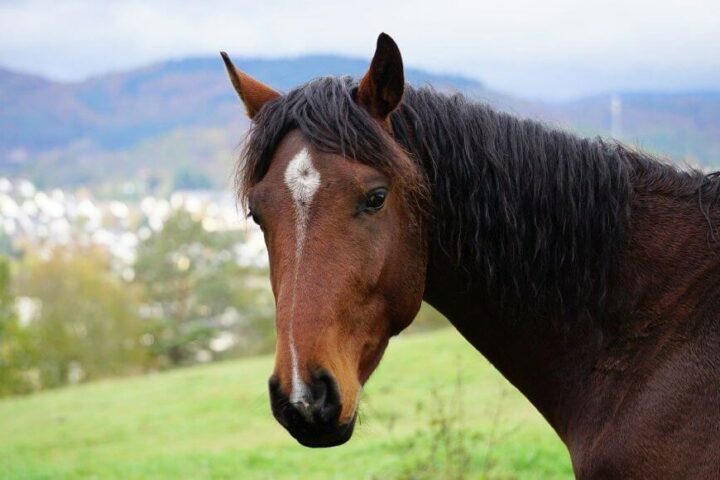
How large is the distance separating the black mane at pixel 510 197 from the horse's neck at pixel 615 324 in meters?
0.08

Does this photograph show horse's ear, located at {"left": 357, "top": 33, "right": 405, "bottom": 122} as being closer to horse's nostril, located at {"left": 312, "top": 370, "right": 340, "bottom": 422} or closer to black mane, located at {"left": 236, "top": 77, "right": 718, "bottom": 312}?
black mane, located at {"left": 236, "top": 77, "right": 718, "bottom": 312}

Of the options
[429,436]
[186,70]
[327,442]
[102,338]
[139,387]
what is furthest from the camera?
[186,70]

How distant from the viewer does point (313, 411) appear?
249cm

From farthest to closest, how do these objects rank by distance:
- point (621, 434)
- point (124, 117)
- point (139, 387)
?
point (124, 117) < point (139, 387) < point (621, 434)

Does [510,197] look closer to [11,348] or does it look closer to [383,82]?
[383,82]

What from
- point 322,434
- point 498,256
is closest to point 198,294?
point 498,256

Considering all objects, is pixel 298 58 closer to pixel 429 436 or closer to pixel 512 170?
pixel 429 436

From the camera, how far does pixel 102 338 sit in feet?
135

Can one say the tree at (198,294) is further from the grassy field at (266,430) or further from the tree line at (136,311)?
the grassy field at (266,430)

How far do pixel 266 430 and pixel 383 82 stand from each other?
12.4m

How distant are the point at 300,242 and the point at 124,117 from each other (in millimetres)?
204461

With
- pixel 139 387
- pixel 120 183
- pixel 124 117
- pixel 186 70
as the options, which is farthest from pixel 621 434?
pixel 124 117

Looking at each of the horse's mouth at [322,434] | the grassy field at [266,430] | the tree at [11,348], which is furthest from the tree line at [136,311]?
Answer: the horse's mouth at [322,434]

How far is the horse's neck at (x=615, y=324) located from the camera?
292 centimetres
